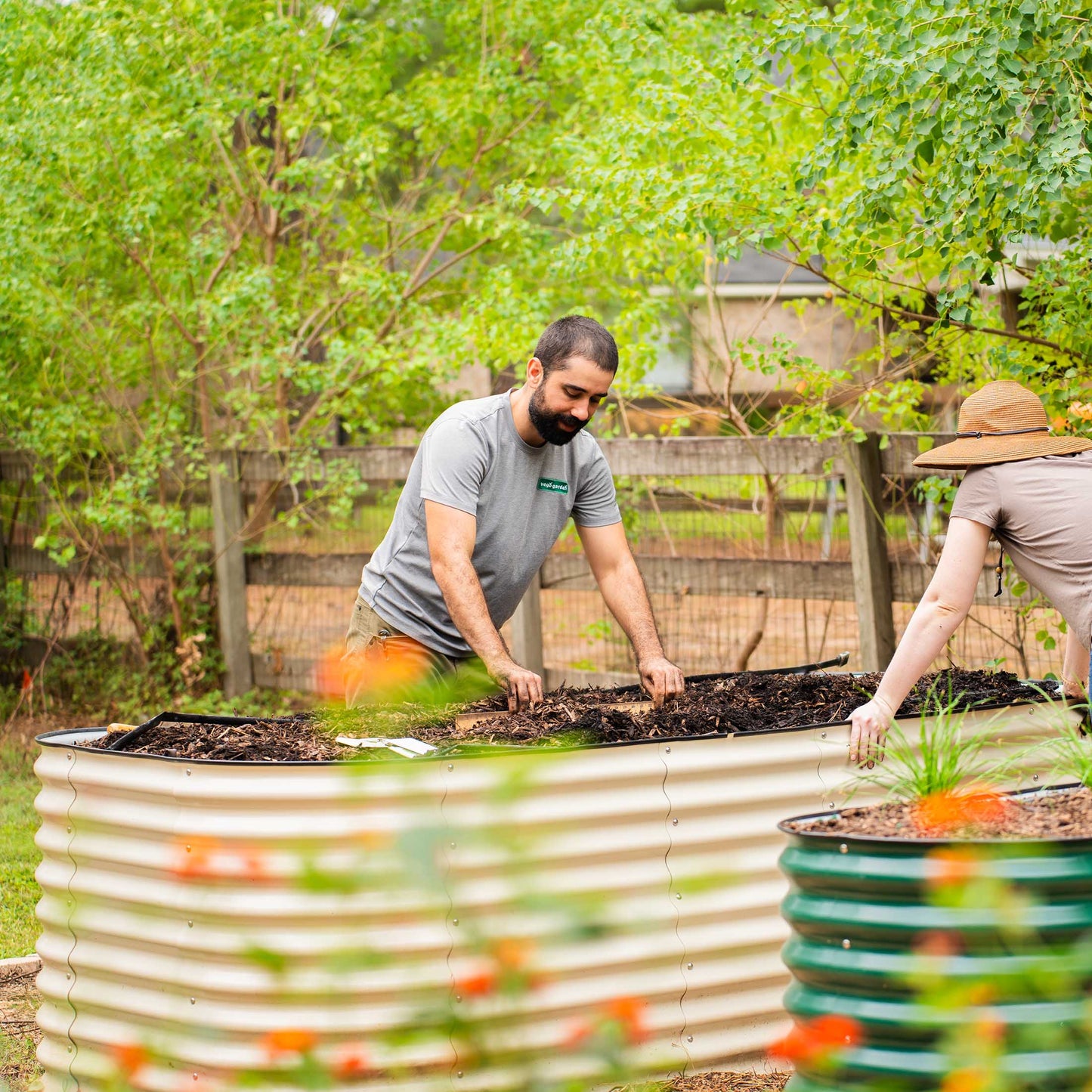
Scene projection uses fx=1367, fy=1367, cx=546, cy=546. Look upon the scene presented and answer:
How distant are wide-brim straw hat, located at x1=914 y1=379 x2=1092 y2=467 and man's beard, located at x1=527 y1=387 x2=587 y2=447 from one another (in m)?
0.99

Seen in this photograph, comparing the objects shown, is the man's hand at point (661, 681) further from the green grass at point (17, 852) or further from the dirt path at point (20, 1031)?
the green grass at point (17, 852)

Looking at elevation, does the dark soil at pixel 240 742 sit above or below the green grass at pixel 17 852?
above

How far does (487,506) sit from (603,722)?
33.4 inches

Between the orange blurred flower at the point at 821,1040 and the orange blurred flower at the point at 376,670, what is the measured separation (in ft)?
5.95

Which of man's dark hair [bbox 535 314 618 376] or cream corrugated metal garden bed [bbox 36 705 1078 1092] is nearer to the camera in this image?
cream corrugated metal garden bed [bbox 36 705 1078 1092]

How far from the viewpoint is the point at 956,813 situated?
2.33 meters

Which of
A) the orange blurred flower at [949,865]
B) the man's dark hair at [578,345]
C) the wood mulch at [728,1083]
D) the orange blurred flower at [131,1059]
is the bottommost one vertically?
the wood mulch at [728,1083]

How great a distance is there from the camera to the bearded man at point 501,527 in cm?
378

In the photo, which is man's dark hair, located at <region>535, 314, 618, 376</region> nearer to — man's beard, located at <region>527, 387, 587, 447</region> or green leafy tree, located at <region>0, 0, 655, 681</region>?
man's beard, located at <region>527, 387, 587, 447</region>

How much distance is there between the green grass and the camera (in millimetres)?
4891

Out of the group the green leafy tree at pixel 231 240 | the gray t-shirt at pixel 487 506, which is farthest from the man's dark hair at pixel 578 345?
the green leafy tree at pixel 231 240

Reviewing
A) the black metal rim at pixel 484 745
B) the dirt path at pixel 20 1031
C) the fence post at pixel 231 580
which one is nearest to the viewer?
the black metal rim at pixel 484 745

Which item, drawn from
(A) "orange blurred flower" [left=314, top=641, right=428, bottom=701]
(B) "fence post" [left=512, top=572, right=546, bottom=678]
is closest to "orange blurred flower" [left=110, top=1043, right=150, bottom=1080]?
(A) "orange blurred flower" [left=314, top=641, right=428, bottom=701]

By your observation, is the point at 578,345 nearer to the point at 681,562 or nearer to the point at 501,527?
the point at 501,527
